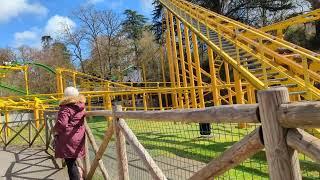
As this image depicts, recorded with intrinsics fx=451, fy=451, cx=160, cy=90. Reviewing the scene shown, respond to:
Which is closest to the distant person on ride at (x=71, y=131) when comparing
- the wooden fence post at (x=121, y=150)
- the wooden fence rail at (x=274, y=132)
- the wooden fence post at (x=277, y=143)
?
the wooden fence post at (x=121, y=150)

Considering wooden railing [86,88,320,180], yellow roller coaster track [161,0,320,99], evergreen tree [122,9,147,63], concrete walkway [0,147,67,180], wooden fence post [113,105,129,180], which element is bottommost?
concrete walkway [0,147,67,180]

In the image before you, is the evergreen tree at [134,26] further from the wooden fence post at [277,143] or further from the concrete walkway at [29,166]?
the wooden fence post at [277,143]

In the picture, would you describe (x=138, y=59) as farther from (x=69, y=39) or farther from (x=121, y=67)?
(x=69, y=39)

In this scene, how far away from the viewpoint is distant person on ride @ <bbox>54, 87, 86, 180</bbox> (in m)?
6.44

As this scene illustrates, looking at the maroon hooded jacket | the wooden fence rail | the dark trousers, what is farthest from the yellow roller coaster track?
the wooden fence rail

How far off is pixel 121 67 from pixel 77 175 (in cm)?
4895

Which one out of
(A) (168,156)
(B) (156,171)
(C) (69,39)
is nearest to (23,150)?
(A) (168,156)

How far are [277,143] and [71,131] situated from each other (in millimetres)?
4895

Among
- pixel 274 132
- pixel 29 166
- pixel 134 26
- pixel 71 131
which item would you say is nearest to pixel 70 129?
pixel 71 131

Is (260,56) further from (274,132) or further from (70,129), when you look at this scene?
(274,132)

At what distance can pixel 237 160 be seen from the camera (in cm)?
241

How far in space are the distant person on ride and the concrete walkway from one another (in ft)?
5.28

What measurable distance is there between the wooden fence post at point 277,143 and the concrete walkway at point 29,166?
Result: 21.2ft

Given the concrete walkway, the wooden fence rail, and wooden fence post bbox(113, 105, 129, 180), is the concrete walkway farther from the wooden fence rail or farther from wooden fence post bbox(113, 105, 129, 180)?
the wooden fence rail
